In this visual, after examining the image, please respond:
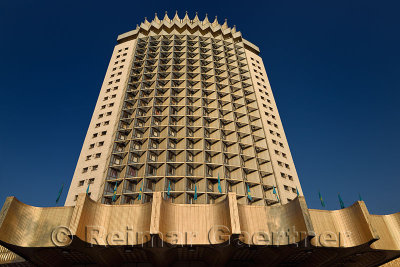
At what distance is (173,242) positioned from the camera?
21406 millimetres

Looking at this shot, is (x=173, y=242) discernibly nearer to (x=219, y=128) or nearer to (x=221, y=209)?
(x=221, y=209)

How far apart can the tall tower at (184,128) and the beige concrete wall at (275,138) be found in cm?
22

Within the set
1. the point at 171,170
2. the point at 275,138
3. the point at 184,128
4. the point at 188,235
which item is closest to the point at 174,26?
the point at 184,128

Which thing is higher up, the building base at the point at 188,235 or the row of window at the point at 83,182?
the row of window at the point at 83,182

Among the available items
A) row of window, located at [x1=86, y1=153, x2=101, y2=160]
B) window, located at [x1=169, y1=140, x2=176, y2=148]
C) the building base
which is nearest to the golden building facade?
the building base

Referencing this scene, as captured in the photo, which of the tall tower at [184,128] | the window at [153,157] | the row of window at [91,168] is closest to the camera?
the tall tower at [184,128]

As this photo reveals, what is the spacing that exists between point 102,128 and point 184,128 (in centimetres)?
1437

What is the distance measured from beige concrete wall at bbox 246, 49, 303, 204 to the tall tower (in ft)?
0.73

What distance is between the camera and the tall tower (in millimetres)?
38344

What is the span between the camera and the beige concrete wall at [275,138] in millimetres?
43250

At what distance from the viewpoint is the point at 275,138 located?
165ft

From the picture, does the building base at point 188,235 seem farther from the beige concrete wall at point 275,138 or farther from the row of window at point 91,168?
the row of window at point 91,168

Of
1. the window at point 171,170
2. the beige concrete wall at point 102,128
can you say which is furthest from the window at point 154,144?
the beige concrete wall at point 102,128

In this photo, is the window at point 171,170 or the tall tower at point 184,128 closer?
the tall tower at point 184,128
